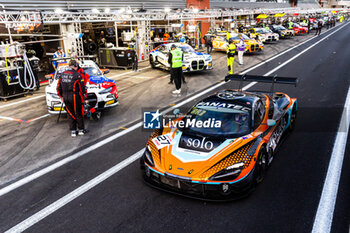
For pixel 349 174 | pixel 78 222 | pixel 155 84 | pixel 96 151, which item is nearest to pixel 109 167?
pixel 96 151

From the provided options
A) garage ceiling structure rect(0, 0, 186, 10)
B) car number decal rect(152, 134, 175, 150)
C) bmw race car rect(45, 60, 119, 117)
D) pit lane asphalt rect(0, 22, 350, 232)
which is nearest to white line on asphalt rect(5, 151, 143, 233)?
pit lane asphalt rect(0, 22, 350, 232)

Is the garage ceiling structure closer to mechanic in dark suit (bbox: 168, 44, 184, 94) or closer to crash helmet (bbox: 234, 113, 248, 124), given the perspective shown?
mechanic in dark suit (bbox: 168, 44, 184, 94)

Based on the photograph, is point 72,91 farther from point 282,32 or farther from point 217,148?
point 282,32

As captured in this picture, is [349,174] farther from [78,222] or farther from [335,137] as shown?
[78,222]

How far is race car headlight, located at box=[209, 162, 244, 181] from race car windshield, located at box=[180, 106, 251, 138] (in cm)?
73

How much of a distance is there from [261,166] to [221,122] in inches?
39.9

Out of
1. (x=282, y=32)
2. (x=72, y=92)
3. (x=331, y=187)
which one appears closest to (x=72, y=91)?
(x=72, y=92)

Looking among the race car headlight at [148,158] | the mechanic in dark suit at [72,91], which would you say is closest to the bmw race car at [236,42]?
the mechanic in dark suit at [72,91]

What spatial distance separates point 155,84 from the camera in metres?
13.7

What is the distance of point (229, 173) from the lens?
442 centimetres

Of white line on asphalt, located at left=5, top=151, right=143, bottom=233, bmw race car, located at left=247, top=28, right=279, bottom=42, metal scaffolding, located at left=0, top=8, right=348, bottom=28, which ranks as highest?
metal scaffolding, located at left=0, top=8, right=348, bottom=28

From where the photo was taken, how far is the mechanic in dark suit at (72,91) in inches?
283

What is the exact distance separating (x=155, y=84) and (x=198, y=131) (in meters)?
8.64

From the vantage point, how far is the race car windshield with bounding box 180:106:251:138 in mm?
5188
